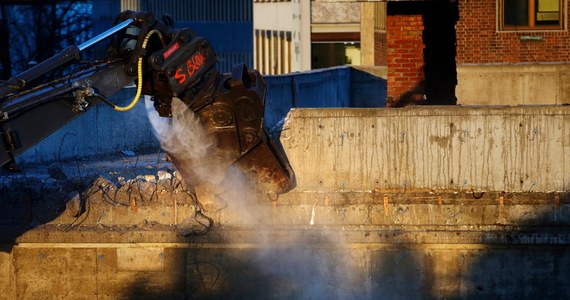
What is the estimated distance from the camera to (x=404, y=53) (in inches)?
981

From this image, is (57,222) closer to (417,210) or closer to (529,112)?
(417,210)

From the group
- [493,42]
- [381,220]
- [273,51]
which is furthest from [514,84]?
[273,51]

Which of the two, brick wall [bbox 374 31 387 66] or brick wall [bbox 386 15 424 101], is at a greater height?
brick wall [bbox 386 15 424 101]

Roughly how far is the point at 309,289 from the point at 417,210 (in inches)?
→ 51.6

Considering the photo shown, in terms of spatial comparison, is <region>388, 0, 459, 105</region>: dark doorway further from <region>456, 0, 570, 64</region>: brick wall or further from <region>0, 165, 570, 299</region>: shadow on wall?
<region>0, 165, 570, 299</region>: shadow on wall

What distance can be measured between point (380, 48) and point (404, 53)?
75.8 ft

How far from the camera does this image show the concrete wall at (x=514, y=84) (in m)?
20.7

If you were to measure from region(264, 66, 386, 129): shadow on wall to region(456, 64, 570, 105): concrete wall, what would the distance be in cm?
295

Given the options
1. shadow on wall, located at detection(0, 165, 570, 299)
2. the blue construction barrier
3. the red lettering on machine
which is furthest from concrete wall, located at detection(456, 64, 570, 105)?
the red lettering on machine

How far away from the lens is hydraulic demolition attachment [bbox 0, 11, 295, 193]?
39.3ft

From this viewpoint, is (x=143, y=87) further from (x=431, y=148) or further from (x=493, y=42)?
(x=493, y=42)

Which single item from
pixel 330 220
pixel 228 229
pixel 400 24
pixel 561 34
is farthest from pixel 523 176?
pixel 561 34

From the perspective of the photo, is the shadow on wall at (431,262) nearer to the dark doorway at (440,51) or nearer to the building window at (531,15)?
the dark doorway at (440,51)

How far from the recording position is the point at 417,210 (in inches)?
539
